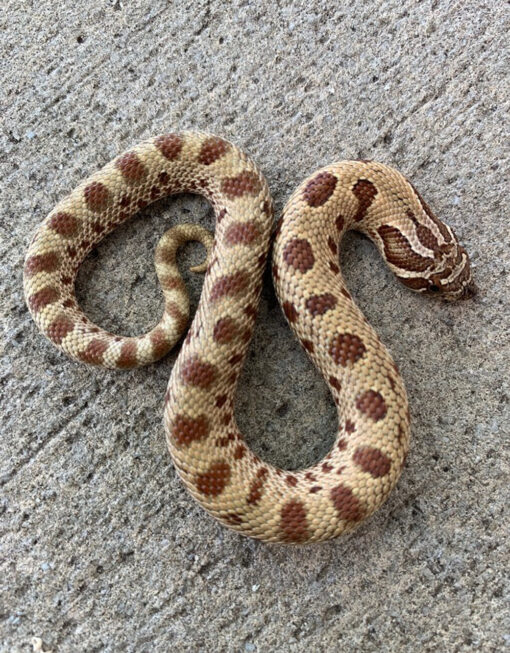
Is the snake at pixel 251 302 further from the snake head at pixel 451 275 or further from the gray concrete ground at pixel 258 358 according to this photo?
the gray concrete ground at pixel 258 358

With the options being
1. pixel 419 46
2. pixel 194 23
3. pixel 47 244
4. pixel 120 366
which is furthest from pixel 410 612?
pixel 194 23

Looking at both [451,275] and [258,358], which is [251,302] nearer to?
[258,358]

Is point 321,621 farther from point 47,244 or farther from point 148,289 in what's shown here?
point 47,244

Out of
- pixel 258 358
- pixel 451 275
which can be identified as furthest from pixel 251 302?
pixel 451 275

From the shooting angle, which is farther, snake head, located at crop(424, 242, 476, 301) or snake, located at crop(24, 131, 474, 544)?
snake head, located at crop(424, 242, 476, 301)

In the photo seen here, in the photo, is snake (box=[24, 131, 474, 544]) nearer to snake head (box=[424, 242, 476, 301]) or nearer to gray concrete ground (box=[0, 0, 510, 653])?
snake head (box=[424, 242, 476, 301])

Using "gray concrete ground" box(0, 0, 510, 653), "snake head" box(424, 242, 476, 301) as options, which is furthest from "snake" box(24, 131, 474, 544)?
"gray concrete ground" box(0, 0, 510, 653)
